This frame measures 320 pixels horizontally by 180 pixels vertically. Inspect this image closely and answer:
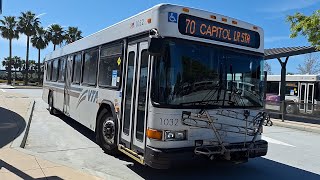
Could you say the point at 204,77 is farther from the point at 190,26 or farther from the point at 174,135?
the point at 174,135

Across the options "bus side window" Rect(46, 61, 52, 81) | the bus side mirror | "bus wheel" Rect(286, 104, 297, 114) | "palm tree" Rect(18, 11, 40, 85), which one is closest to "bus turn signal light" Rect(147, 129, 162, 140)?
the bus side mirror

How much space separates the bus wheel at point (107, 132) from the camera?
774cm

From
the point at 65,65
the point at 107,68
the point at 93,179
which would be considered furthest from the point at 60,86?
the point at 93,179

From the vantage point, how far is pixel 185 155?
5.90 metres

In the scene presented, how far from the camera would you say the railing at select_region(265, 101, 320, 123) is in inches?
658

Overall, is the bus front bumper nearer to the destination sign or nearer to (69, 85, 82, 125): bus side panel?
the destination sign

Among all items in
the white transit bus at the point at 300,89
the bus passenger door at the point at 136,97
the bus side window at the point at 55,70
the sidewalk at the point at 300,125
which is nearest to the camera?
the bus passenger door at the point at 136,97

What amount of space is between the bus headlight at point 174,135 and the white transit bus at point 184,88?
0.02 meters

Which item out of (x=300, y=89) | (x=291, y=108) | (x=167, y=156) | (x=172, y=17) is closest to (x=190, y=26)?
(x=172, y=17)

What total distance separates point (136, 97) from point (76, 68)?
5.43 metres

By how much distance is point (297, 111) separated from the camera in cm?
1733

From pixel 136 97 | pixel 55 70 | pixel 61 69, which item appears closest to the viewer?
pixel 136 97

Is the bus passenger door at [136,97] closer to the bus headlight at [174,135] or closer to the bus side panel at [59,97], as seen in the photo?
the bus headlight at [174,135]

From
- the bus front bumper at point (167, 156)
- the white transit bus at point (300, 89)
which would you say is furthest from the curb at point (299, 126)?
the bus front bumper at point (167, 156)
